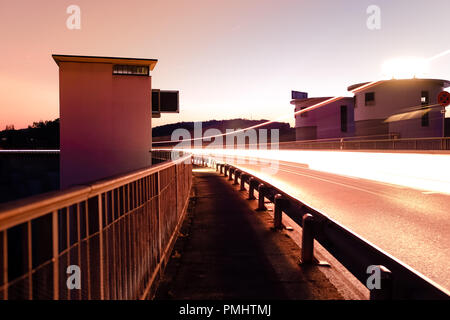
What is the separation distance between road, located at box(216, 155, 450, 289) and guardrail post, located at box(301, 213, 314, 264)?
1427 millimetres

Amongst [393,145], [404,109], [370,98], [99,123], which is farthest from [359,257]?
[370,98]

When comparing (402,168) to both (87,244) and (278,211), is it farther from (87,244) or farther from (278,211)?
(87,244)

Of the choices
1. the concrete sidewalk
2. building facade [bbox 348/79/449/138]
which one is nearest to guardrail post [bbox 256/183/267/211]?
the concrete sidewalk

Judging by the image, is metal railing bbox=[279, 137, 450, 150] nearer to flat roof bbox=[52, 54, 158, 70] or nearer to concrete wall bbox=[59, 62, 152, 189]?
concrete wall bbox=[59, 62, 152, 189]

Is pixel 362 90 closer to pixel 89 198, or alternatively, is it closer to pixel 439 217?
pixel 439 217

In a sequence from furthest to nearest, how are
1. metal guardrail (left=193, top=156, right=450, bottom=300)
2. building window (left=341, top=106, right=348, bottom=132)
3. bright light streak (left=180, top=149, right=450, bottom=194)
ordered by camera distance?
1. building window (left=341, top=106, right=348, bottom=132)
2. bright light streak (left=180, top=149, right=450, bottom=194)
3. metal guardrail (left=193, top=156, right=450, bottom=300)

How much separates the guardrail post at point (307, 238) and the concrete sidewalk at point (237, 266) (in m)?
0.17

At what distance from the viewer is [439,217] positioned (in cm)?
820

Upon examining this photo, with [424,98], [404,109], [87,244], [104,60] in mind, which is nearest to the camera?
[87,244]

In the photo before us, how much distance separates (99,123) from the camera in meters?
25.6

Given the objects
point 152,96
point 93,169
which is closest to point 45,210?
point 93,169

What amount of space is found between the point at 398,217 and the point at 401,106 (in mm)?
45254

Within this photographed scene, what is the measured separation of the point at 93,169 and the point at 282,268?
2285cm

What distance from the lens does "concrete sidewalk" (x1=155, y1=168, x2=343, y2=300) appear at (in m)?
4.16
